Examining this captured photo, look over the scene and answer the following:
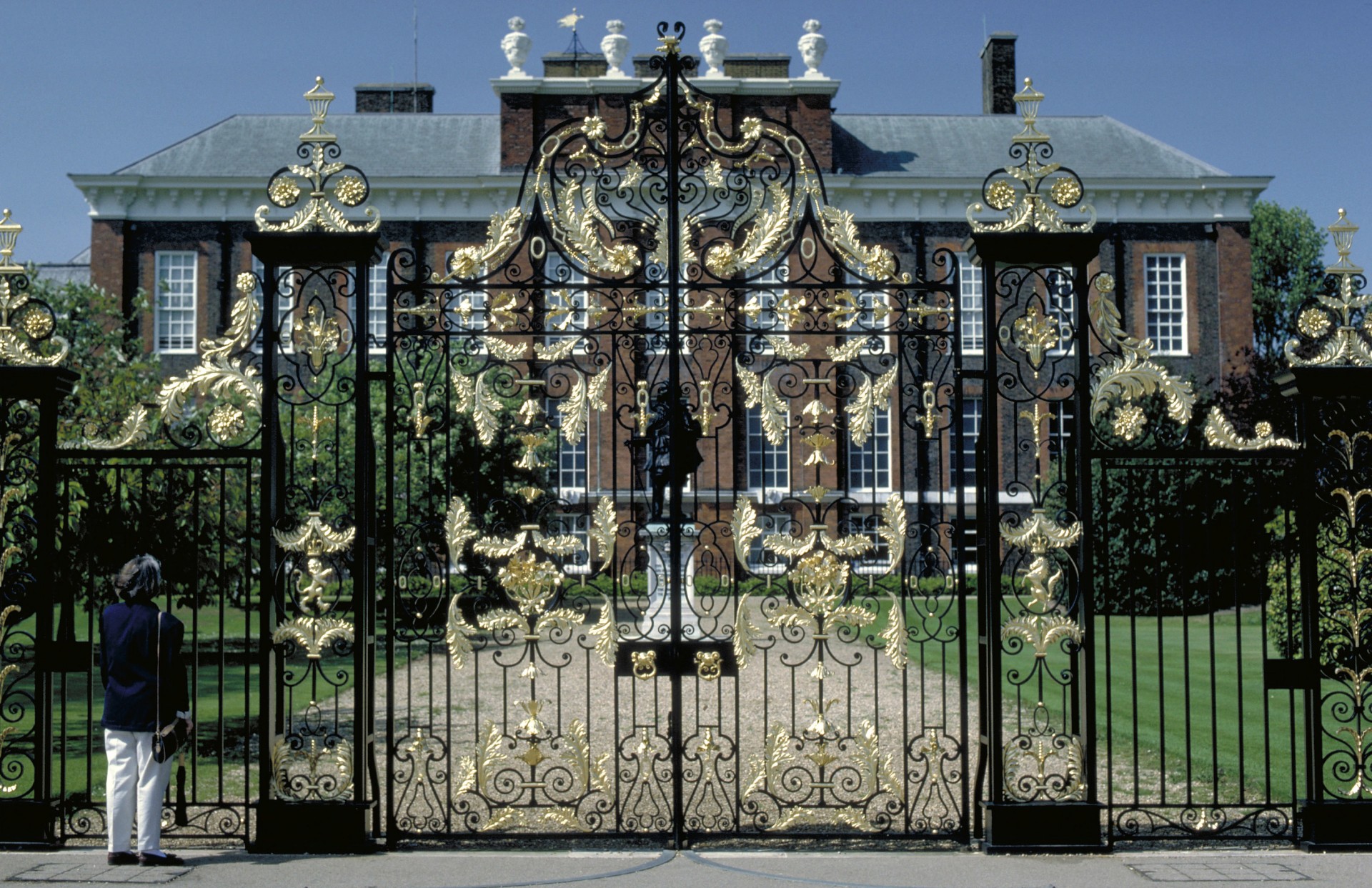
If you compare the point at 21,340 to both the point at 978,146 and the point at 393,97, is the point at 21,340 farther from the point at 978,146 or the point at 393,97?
the point at 393,97

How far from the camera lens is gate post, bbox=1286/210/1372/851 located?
278 inches

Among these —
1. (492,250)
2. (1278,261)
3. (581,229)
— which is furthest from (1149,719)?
(1278,261)

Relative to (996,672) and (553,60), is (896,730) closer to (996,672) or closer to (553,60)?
(996,672)

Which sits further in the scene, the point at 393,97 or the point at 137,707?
the point at 393,97

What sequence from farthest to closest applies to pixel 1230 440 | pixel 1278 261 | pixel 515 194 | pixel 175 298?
1. pixel 1278 261
2. pixel 175 298
3. pixel 515 194
4. pixel 1230 440

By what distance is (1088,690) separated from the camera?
6.99 m

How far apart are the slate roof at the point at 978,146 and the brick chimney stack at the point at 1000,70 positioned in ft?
3.15

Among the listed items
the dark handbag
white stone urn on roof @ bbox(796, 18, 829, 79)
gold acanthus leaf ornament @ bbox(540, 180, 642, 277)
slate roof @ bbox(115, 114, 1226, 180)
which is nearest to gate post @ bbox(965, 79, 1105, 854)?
gold acanthus leaf ornament @ bbox(540, 180, 642, 277)

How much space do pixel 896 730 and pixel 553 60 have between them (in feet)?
70.9

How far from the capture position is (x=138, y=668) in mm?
6660

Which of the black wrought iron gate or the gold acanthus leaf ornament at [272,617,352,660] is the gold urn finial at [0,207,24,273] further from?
the gold acanthus leaf ornament at [272,617,352,660]

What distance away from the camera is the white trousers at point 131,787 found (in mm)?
6578

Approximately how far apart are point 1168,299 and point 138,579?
2923 centimetres

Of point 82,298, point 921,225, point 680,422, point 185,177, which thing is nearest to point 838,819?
point 680,422
